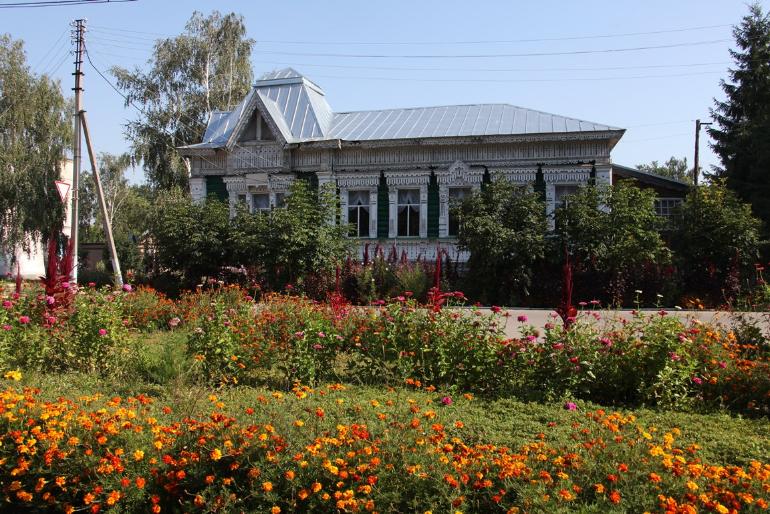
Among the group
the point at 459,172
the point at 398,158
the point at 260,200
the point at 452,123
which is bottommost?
the point at 260,200

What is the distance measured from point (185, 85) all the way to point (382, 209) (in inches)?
695

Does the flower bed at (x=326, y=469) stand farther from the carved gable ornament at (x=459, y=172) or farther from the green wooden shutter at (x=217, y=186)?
the green wooden shutter at (x=217, y=186)

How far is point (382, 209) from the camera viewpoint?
21531mm

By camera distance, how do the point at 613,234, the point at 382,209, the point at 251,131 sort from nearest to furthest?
the point at 613,234 → the point at 382,209 → the point at 251,131

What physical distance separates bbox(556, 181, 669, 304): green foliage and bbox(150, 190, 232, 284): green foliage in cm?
933

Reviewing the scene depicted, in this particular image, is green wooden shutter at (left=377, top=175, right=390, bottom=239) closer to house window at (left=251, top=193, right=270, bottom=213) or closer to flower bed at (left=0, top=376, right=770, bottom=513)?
house window at (left=251, top=193, right=270, bottom=213)

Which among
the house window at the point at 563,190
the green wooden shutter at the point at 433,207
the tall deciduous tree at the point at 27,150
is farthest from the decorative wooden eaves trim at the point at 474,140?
the tall deciduous tree at the point at 27,150

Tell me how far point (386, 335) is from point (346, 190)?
15474mm

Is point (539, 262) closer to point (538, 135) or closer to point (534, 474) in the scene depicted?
point (538, 135)

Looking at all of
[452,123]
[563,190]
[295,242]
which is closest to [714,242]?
[563,190]

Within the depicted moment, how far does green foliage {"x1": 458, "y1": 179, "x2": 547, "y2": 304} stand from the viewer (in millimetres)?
16109

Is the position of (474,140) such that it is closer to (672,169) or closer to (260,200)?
(260,200)

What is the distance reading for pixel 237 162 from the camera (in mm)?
22516

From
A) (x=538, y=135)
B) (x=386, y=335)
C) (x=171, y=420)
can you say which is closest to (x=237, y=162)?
(x=538, y=135)
